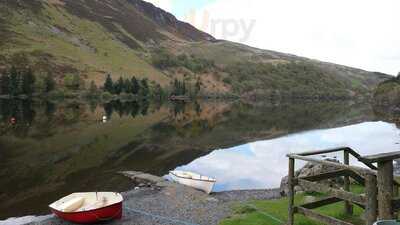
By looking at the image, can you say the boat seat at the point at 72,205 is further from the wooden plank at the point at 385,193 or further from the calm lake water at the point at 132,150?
the wooden plank at the point at 385,193

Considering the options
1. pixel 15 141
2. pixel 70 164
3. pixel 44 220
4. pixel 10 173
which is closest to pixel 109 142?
pixel 15 141

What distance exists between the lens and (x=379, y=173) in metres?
13.6

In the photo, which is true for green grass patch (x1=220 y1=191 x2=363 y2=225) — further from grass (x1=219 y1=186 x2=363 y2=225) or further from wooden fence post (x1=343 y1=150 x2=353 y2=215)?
wooden fence post (x1=343 y1=150 x2=353 y2=215)

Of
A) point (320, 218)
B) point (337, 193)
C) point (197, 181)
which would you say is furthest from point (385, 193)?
point (197, 181)

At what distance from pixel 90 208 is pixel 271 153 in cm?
4200

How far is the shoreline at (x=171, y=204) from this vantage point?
25303 mm

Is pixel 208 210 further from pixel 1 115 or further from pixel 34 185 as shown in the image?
pixel 1 115

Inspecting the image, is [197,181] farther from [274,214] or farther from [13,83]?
[13,83]

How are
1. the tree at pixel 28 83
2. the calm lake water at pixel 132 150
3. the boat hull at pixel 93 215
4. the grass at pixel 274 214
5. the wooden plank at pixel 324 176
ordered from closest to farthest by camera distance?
1. the wooden plank at pixel 324 176
2. the grass at pixel 274 214
3. the boat hull at pixel 93 215
4. the calm lake water at pixel 132 150
5. the tree at pixel 28 83

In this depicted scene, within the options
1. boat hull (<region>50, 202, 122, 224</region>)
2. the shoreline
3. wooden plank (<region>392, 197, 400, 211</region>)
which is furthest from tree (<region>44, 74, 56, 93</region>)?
wooden plank (<region>392, 197, 400, 211</region>)

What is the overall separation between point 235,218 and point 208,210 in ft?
16.4

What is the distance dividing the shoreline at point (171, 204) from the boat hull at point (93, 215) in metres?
0.63

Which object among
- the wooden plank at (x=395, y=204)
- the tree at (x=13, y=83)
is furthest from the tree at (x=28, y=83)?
the wooden plank at (x=395, y=204)

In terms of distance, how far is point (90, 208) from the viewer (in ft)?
80.3
